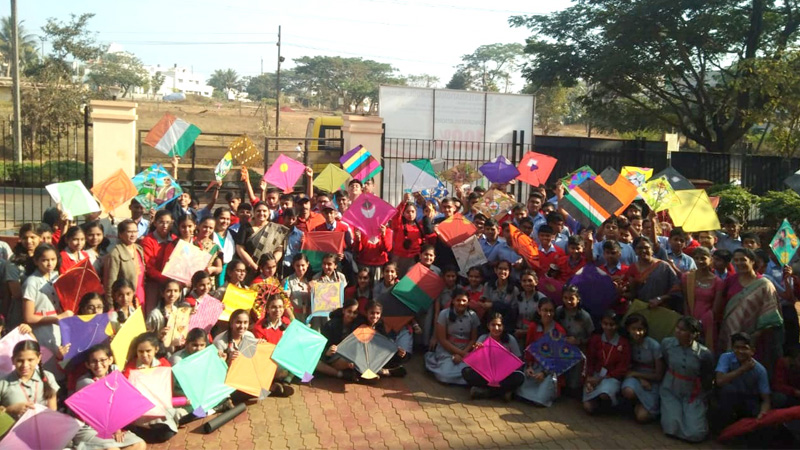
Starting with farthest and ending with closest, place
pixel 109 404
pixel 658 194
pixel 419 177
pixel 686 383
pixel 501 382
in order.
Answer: pixel 419 177 → pixel 658 194 → pixel 501 382 → pixel 686 383 → pixel 109 404

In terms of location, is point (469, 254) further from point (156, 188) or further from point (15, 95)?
point (15, 95)

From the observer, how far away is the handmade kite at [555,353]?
21.8 ft

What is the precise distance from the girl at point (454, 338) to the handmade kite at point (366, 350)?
512 millimetres

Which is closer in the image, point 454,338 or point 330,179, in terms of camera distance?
point 454,338

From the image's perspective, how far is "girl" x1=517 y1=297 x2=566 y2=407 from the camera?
661cm

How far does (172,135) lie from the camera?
916 centimetres

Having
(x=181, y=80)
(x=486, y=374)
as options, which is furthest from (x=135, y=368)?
(x=181, y=80)

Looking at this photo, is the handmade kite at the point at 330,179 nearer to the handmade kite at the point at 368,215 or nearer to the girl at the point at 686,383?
the handmade kite at the point at 368,215

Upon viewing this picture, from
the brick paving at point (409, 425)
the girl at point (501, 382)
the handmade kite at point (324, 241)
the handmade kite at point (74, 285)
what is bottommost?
the brick paving at point (409, 425)

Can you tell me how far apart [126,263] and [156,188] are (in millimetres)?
1808

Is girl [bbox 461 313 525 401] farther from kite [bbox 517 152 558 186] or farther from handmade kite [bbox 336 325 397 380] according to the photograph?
kite [bbox 517 152 558 186]

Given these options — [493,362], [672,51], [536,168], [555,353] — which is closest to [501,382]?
[493,362]

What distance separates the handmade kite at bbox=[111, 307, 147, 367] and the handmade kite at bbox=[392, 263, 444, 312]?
2.61m

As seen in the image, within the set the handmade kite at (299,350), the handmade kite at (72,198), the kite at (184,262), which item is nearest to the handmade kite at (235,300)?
the kite at (184,262)
